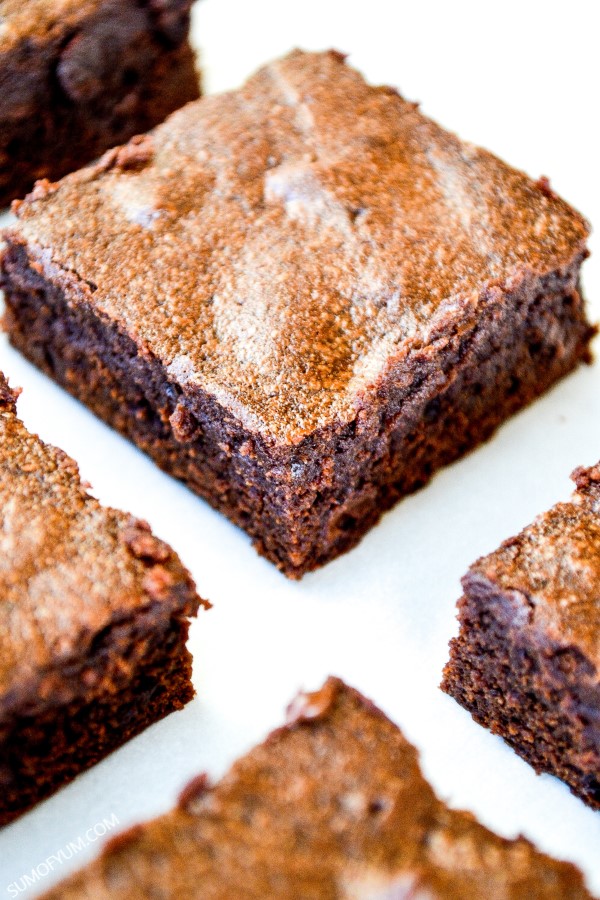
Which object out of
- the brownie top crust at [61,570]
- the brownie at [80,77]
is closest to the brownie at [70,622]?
the brownie top crust at [61,570]

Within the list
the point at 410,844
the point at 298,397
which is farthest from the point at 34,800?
the point at 298,397

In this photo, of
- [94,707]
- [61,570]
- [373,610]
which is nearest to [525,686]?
[373,610]

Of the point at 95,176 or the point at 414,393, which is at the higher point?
the point at 95,176

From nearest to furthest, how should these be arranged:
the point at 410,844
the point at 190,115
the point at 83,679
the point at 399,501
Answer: the point at 410,844 < the point at 83,679 < the point at 399,501 < the point at 190,115

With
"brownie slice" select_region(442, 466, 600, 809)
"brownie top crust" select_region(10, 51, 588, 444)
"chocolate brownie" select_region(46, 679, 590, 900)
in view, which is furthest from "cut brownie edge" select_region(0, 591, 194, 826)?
"brownie slice" select_region(442, 466, 600, 809)

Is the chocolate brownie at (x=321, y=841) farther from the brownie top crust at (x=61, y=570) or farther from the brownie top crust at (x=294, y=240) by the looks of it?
the brownie top crust at (x=294, y=240)

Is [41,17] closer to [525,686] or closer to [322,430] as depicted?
[322,430]

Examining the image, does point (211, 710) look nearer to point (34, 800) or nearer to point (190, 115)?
point (34, 800)
